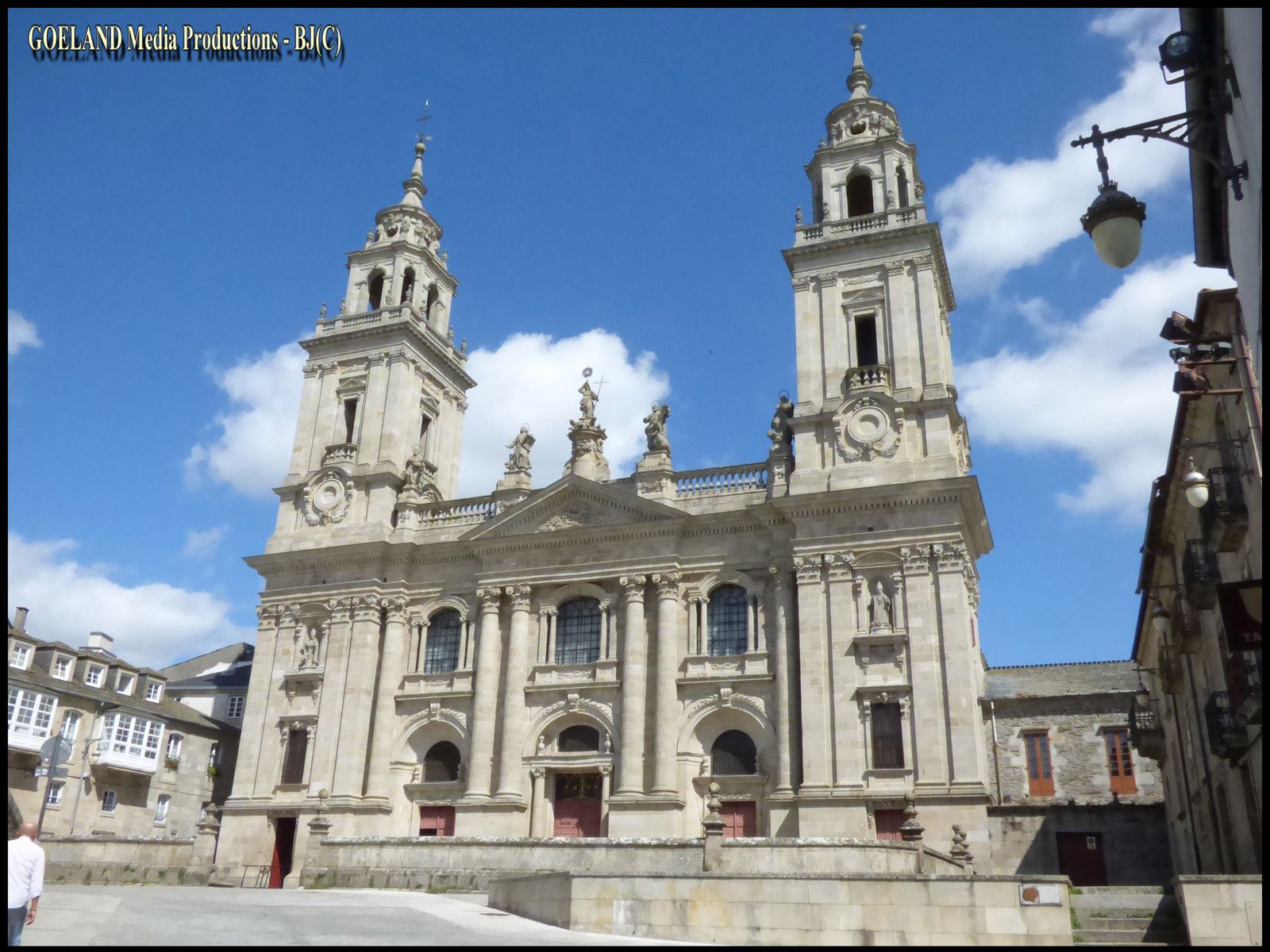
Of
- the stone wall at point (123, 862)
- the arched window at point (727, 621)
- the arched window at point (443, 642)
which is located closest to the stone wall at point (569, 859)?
the stone wall at point (123, 862)

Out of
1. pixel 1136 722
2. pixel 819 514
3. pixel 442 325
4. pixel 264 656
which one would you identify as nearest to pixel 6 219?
pixel 819 514

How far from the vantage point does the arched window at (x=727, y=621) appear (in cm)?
3588

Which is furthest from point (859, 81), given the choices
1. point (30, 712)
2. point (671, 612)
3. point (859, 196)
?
point (30, 712)

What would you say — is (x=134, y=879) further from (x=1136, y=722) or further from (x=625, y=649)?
(x=1136, y=722)

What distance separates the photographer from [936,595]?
3291 centimetres

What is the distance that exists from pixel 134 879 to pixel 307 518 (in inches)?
591

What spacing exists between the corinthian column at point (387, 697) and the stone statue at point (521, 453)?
669 cm

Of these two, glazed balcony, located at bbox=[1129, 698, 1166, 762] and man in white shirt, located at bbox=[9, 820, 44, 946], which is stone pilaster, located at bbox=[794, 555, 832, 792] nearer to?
glazed balcony, located at bbox=[1129, 698, 1166, 762]

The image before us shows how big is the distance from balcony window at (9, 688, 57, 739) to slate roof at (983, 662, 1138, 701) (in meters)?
35.5

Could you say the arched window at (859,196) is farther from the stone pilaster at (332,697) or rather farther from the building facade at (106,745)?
the building facade at (106,745)

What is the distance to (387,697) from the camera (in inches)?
1527

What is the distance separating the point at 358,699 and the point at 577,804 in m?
9.05

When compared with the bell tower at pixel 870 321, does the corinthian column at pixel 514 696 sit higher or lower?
lower

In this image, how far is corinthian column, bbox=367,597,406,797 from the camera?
3741cm
